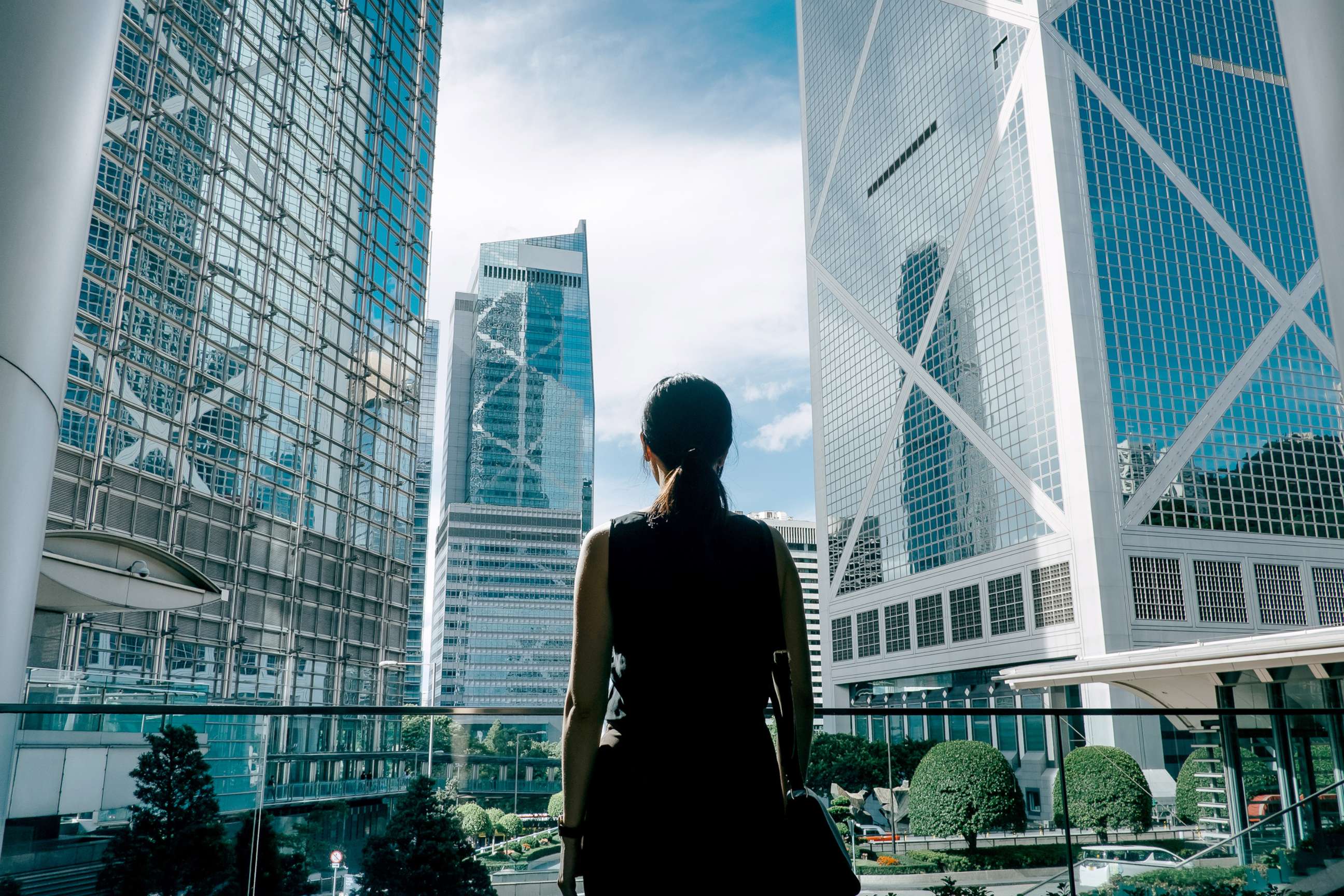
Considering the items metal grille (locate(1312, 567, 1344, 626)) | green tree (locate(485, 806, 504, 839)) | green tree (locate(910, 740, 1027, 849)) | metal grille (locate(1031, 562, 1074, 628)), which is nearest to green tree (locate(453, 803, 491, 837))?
green tree (locate(485, 806, 504, 839))

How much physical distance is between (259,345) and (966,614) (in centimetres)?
3034

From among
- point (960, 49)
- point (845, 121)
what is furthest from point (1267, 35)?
point (845, 121)

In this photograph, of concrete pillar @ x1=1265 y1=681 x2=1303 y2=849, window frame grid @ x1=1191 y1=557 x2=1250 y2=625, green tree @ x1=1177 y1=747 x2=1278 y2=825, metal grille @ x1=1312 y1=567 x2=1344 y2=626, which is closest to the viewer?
green tree @ x1=1177 y1=747 x2=1278 y2=825

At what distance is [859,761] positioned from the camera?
295 centimetres

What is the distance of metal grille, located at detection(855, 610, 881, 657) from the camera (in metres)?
47.7

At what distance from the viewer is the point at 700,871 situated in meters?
1.15

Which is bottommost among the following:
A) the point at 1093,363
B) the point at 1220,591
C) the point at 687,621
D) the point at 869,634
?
the point at 687,621

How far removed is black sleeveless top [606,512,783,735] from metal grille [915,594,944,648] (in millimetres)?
43420

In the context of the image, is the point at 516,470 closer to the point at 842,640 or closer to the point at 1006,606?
the point at 842,640

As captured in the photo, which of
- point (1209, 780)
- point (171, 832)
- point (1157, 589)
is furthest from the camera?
point (1157, 589)

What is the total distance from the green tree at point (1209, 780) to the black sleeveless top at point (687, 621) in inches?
91.0

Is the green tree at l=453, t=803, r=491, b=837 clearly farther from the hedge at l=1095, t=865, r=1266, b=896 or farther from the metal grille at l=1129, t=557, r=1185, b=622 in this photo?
the metal grille at l=1129, t=557, r=1185, b=622

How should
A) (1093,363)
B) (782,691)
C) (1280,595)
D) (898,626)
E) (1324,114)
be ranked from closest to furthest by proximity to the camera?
(782,691) → (1324,114) → (1093,363) → (1280,595) → (898,626)

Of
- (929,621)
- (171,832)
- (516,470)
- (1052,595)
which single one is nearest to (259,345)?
(171,832)
